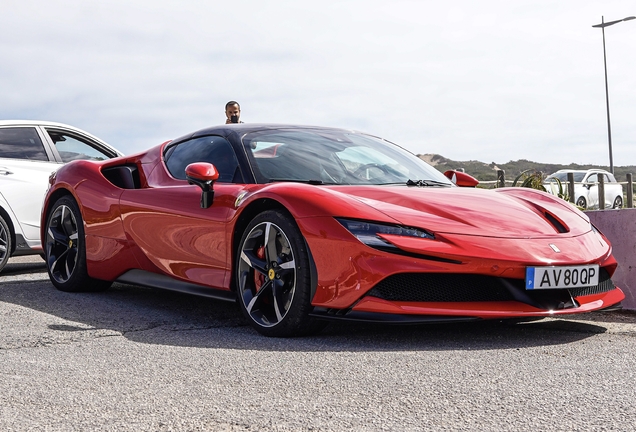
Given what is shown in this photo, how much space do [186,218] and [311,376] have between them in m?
1.94

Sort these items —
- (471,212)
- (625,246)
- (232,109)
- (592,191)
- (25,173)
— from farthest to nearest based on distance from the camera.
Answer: (592,191), (232,109), (25,173), (625,246), (471,212)

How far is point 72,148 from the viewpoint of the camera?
8.73m

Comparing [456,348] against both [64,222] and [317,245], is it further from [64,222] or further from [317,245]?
[64,222]

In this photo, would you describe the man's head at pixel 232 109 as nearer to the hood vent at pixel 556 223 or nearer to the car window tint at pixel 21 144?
the car window tint at pixel 21 144

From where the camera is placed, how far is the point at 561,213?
15.5 ft

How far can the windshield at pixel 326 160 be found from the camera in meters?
4.85

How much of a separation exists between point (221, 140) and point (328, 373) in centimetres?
228

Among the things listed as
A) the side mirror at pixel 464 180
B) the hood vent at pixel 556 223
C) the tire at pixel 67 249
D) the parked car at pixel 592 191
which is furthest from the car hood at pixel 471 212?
the parked car at pixel 592 191

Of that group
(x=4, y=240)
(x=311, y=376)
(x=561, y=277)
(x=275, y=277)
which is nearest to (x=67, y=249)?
(x=4, y=240)

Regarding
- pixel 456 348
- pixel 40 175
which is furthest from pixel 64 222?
pixel 456 348

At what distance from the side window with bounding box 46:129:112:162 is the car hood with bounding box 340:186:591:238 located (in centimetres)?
499

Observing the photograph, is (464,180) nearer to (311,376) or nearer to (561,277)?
(561,277)

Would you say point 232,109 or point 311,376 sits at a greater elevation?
point 232,109

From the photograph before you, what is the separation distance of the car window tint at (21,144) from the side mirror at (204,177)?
13.1ft
